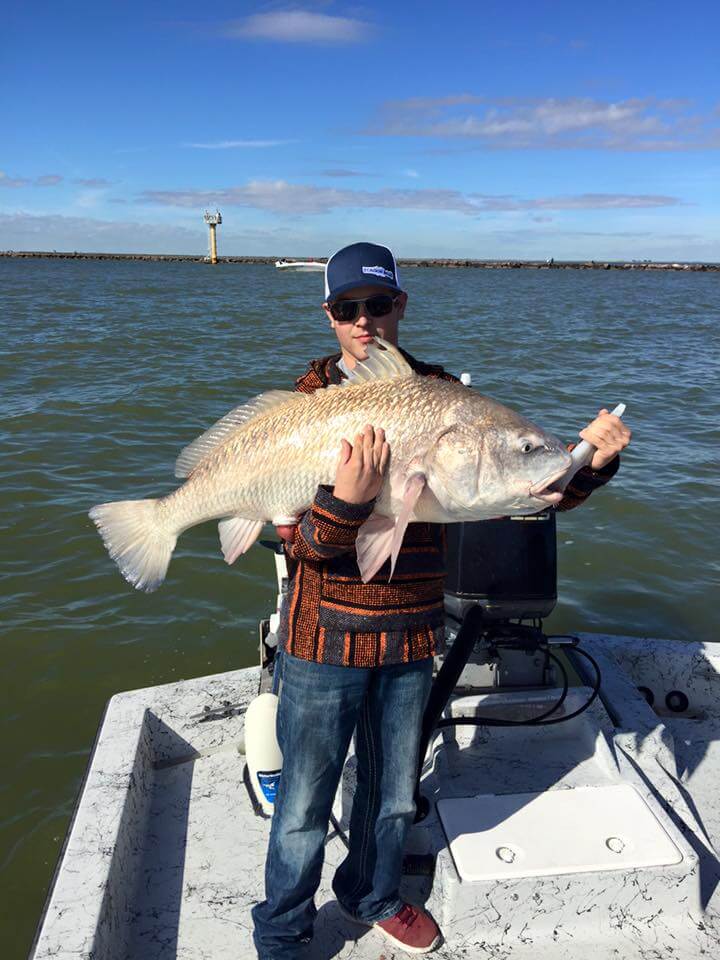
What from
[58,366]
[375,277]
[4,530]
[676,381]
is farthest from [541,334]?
[375,277]

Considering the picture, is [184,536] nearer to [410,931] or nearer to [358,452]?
[410,931]

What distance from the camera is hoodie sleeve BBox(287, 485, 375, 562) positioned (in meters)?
2.39

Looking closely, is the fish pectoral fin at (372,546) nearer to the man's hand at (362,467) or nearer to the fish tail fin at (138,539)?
the man's hand at (362,467)

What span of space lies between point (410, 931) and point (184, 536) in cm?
637

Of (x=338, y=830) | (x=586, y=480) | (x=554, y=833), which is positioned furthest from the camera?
(x=338, y=830)

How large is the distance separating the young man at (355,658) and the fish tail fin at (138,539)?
634 mm

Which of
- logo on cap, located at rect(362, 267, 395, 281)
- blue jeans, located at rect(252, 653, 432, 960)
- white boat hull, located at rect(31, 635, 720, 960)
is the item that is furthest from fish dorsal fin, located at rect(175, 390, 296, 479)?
white boat hull, located at rect(31, 635, 720, 960)

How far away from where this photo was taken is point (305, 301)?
43875 millimetres

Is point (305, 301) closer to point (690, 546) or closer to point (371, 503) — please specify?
point (690, 546)

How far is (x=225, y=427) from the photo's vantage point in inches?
120

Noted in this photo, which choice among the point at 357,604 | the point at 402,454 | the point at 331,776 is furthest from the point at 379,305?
the point at 331,776

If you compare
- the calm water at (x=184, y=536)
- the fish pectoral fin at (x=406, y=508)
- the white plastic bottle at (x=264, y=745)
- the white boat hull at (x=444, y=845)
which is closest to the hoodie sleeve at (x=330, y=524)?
the fish pectoral fin at (x=406, y=508)

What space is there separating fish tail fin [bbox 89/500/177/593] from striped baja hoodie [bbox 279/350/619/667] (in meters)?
0.69

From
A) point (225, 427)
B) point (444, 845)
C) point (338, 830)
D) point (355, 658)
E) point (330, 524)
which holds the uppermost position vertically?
point (225, 427)
